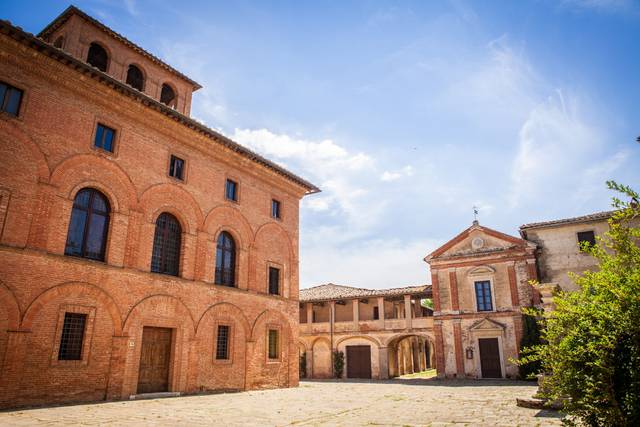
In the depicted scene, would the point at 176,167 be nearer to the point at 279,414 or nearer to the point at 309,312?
the point at 279,414

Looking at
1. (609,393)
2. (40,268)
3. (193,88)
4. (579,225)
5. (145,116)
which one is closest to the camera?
(609,393)

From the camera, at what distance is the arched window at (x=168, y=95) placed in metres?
18.6

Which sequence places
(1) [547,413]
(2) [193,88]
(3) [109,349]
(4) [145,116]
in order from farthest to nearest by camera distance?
1. (2) [193,88]
2. (4) [145,116]
3. (3) [109,349]
4. (1) [547,413]

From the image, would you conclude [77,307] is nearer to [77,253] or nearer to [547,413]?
[77,253]

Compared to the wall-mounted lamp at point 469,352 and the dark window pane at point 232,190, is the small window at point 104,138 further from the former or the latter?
the wall-mounted lamp at point 469,352

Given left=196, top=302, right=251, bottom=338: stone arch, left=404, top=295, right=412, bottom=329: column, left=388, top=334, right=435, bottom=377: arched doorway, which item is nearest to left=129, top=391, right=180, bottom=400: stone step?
left=196, top=302, right=251, bottom=338: stone arch

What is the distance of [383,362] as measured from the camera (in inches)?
1108

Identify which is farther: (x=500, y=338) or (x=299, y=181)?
(x=500, y=338)

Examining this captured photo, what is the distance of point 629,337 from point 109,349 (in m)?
12.1

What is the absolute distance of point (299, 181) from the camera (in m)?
20.6

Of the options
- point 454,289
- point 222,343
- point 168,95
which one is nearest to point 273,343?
point 222,343

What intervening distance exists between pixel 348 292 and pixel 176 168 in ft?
64.7

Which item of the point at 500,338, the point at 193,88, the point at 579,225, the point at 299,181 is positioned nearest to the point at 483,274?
the point at 500,338

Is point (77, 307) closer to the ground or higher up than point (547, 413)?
higher up
